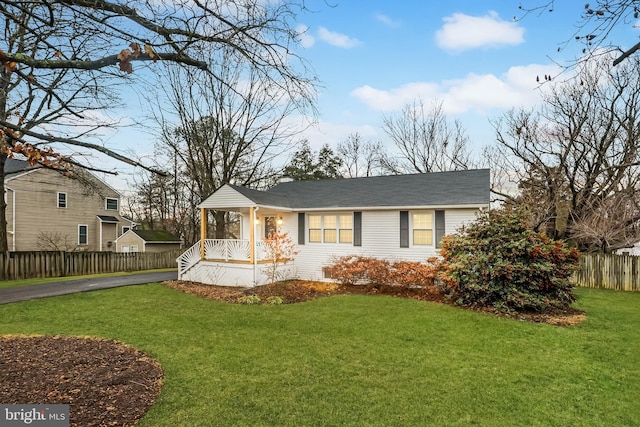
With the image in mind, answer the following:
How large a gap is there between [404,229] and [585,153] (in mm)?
10384

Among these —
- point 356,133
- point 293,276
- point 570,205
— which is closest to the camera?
point 293,276

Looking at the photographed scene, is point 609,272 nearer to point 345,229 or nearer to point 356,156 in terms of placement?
point 345,229

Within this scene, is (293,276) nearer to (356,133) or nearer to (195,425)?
(195,425)

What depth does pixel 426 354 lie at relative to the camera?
5.71m

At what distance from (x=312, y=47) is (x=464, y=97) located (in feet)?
39.8

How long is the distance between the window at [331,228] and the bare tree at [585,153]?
30.1 feet

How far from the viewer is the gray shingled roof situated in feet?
40.4

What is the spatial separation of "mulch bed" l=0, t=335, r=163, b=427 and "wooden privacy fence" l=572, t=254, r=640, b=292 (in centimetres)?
1440

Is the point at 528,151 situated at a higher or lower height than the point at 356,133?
lower

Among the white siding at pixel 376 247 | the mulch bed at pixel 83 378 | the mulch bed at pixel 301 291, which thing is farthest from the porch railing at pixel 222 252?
→ the mulch bed at pixel 83 378

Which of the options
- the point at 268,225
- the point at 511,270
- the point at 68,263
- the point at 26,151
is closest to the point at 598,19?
the point at 26,151

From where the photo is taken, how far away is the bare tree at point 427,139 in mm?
24703

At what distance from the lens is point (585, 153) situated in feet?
52.7

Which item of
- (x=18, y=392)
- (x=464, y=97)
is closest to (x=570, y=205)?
(x=464, y=97)
